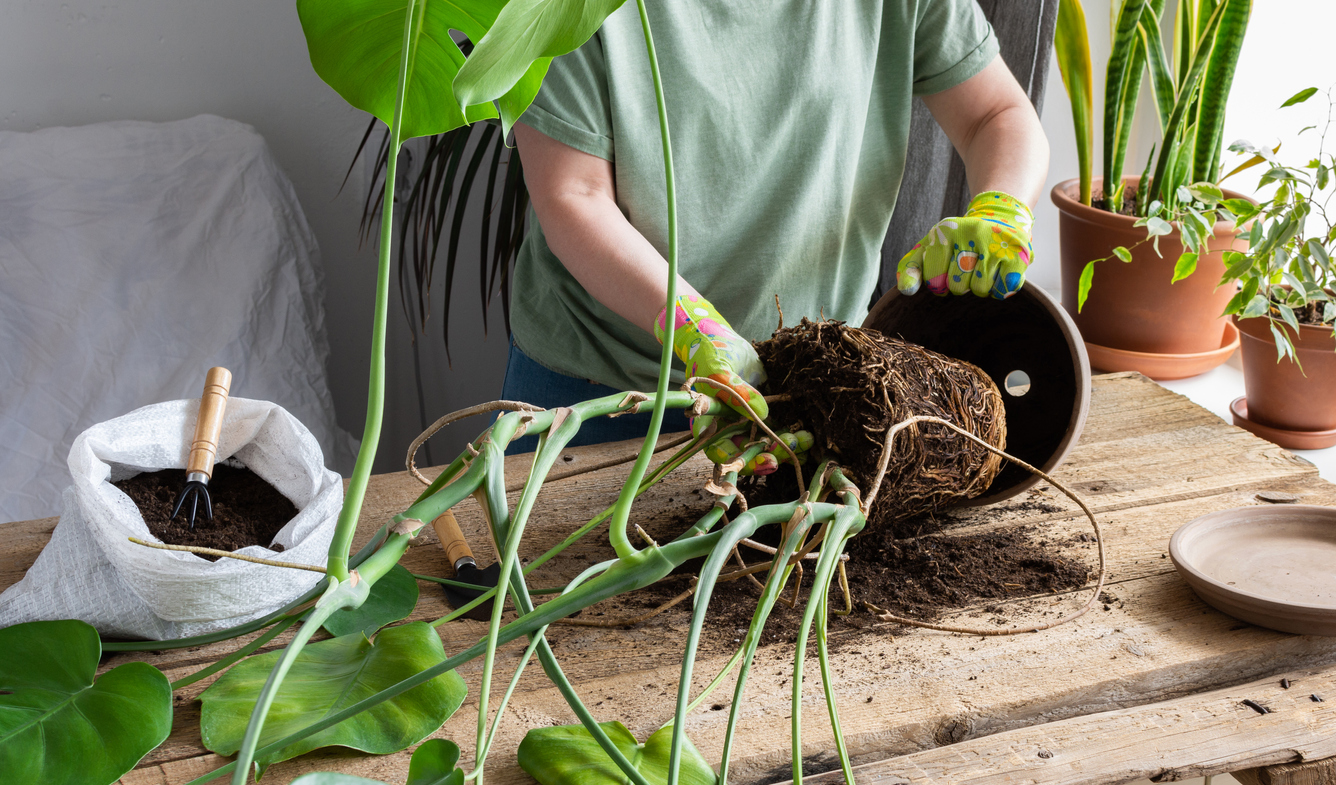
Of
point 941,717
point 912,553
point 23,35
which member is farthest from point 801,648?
point 23,35

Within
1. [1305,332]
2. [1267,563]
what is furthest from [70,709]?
[1305,332]

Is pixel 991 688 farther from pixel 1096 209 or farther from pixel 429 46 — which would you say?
pixel 1096 209

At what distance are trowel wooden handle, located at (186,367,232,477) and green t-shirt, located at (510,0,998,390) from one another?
0.42 m

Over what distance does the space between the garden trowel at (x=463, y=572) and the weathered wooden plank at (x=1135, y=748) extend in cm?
28

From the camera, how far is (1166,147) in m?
1.20

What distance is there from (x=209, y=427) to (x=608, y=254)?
1.31 ft

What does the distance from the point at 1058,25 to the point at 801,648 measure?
1155 millimetres

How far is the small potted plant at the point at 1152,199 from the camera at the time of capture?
1.16 m

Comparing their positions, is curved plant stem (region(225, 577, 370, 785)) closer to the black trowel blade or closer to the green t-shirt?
the black trowel blade

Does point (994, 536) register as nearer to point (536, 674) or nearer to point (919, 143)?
point (536, 674)

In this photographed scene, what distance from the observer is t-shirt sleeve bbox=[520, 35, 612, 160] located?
2.96ft

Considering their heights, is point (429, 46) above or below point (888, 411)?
above

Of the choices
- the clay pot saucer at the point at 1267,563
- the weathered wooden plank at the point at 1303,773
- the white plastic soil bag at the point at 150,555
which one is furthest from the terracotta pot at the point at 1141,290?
the white plastic soil bag at the point at 150,555

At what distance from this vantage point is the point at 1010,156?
1034 mm
